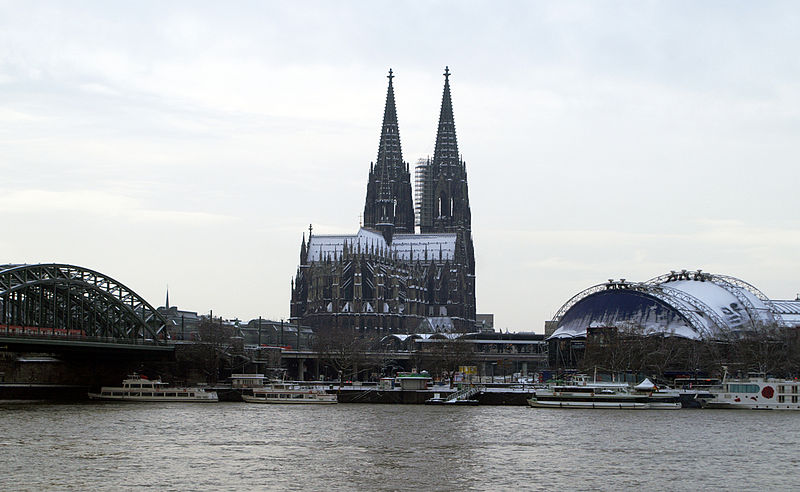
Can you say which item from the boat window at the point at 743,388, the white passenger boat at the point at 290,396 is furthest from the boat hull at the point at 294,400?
the boat window at the point at 743,388

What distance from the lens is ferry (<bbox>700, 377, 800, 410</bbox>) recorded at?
112500 mm

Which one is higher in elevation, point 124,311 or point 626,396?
point 124,311

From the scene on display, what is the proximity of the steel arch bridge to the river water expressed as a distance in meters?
16.5

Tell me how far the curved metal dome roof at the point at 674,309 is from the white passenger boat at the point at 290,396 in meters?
43.2

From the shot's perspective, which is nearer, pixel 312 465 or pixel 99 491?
pixel 99 491

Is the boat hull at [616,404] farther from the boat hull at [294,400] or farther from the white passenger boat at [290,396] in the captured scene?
the white passenger boat at [290,396]

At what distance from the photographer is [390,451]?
220 ft

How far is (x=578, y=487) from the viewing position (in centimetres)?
5372

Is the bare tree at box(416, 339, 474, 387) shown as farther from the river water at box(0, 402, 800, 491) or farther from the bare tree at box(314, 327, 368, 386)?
the river water at box(0, 402, 800, 491)

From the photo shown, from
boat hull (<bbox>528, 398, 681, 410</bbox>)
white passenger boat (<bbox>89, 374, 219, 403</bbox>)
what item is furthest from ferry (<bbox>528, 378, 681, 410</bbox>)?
white passenger boat (<bbox>89, 374, 219, 403</bbox>)

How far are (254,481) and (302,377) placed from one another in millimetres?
118487

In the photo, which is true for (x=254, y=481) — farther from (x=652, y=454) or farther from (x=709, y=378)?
(x=709, y=378)

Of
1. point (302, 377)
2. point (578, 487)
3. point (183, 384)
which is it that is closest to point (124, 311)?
point (183, 384)

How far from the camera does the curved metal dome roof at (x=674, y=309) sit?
152000 millimetres
